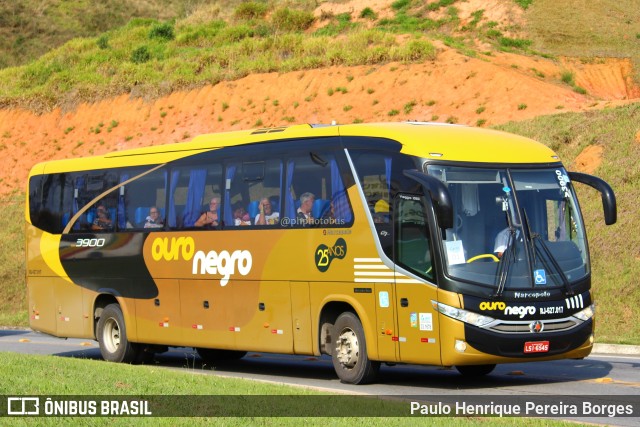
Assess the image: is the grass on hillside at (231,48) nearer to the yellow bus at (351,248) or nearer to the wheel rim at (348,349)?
the yellow bus at (351,248)

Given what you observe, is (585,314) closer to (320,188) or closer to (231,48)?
(320,188)

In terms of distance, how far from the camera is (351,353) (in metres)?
15.4

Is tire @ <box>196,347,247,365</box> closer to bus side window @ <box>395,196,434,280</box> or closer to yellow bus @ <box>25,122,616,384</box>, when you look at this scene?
yellow bus @ <box>25,122,616,384</box>

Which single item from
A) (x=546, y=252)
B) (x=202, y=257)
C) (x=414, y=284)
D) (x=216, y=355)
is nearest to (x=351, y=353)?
(x=414, y=284)

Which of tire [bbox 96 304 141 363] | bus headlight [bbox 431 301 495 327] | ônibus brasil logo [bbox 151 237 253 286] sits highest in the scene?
ônibus brasil logo [bbox 151 237 253 286]

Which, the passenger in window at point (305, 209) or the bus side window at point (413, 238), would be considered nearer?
the bus side window at point (413, 238)

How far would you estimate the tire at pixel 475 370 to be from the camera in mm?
16270

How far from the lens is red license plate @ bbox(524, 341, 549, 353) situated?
14.0 meters

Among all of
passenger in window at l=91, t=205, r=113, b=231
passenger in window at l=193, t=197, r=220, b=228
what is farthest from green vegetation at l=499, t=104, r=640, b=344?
passenger in window at l=91, t=205, r=113, b=231

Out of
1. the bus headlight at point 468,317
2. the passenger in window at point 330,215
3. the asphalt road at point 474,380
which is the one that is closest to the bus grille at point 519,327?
the bus headlight at point 468,317

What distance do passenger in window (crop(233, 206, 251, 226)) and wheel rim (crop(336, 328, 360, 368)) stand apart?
8.67ft

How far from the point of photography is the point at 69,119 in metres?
56.6

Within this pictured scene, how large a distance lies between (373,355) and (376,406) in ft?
11.3

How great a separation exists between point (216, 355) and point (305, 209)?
17.2 ft
